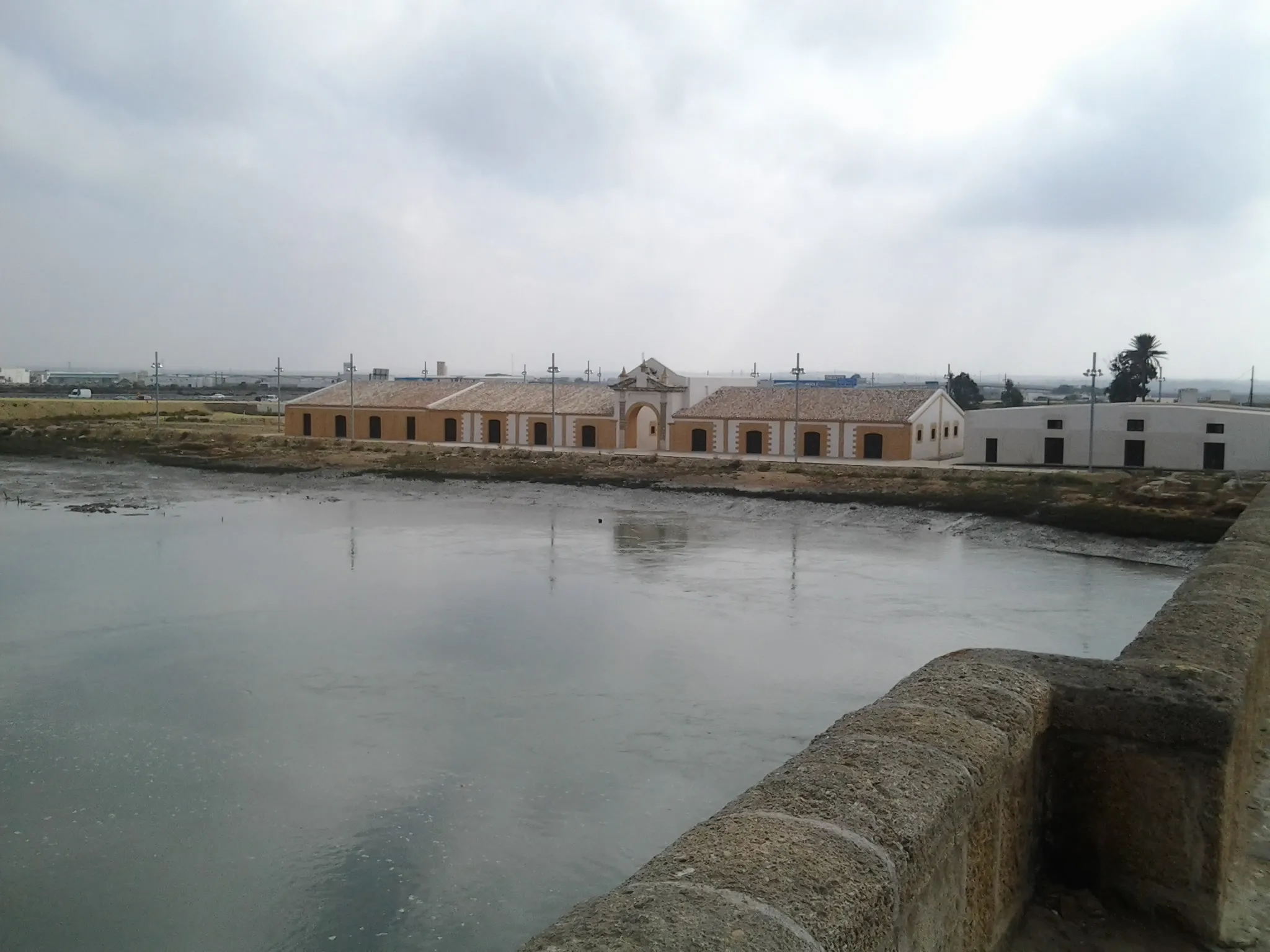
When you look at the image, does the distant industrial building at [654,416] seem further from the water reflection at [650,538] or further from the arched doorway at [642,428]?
the water reflection at [650,538]

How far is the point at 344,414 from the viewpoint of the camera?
43.8 m

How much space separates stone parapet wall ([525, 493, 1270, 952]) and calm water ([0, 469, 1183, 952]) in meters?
4.66

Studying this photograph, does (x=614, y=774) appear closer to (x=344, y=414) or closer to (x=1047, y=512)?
(x=1047, y=512)

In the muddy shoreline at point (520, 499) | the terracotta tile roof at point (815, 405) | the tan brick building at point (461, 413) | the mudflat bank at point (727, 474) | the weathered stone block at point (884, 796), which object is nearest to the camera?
the weathered stone block at point (884, 796)

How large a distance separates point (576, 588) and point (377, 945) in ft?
35.4

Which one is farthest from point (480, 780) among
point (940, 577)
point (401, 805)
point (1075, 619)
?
point (940, 577)

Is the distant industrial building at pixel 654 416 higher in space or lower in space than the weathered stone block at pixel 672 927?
higher

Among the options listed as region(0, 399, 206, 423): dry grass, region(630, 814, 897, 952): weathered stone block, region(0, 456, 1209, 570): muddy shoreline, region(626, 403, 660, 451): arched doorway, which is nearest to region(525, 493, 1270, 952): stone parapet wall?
region(630, 814, 897, 952): weathered stone block

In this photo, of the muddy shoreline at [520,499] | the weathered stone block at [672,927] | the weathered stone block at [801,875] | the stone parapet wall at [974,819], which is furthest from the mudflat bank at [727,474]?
the weathered stone block at [672,927]

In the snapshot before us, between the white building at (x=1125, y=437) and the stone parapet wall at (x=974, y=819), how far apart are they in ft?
98.8

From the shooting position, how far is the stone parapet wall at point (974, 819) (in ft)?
6.35

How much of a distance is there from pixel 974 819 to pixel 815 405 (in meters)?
34.7

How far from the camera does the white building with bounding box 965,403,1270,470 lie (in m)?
29.9

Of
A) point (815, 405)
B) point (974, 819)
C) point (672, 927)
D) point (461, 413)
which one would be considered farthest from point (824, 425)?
point (672, 927)
